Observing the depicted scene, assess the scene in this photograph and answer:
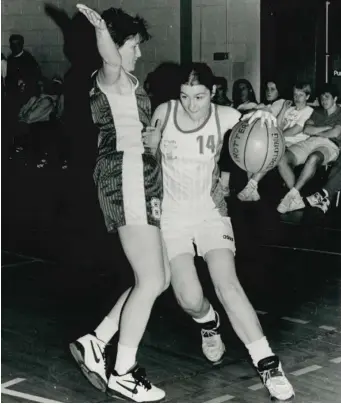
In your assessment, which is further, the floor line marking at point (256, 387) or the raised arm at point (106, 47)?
the floor line marking at point (256, 387)

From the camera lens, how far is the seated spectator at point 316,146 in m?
10.0

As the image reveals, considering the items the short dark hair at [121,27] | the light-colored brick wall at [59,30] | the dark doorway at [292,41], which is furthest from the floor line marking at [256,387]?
the light-colored brick wall at [59,30]

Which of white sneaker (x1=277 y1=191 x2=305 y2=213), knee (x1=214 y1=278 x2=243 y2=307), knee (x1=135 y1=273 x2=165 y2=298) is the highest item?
knee (x1=135 y1=273 x2=165 y2=298)

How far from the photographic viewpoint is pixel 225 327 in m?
5.60

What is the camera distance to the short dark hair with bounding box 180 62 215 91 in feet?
15.1

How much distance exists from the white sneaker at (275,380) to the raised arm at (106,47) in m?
1.53

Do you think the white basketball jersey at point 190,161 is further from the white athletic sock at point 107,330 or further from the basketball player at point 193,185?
the white athletic sock at point 107,330

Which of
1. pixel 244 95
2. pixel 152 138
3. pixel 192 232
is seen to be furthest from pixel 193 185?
pixel 244 95

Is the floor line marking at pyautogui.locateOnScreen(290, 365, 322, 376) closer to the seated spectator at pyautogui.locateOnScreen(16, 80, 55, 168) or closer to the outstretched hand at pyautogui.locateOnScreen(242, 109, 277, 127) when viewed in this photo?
the outstretched hand at pyautogui.locateOnScreen(242, 109, 277, 127)

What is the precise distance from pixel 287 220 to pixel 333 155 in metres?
1.26

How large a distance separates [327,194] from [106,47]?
6023 millimetres

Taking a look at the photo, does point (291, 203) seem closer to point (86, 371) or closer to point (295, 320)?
point (295, 320)

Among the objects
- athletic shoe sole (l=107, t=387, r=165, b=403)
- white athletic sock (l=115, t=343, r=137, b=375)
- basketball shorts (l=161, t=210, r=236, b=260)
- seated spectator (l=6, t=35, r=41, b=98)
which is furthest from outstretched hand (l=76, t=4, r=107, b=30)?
seated spectator (l=6, t=35, r=41, b=98)

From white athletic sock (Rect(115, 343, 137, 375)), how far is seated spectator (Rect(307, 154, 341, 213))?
18.8 feet
